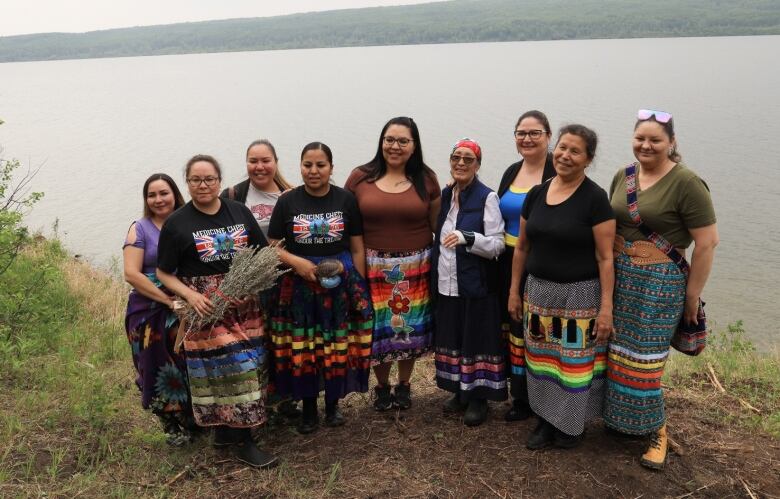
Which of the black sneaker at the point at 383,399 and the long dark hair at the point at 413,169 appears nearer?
the long dark hair at the point at 413,169

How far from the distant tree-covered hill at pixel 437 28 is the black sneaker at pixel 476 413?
262ft

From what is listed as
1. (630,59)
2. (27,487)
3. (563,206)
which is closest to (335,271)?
(563,206)

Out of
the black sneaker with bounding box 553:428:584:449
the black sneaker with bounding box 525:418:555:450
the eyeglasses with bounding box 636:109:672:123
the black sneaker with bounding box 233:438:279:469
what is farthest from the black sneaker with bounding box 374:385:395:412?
the eyeglasses with bounding box 636:109:672:123

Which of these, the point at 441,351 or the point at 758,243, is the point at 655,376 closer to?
the point at 441,351

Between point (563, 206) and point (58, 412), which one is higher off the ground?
point (563, 206)

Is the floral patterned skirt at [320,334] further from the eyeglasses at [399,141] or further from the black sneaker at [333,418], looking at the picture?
the eyeglasses at [399,141]

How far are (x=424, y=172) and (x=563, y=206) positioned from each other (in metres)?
1.06

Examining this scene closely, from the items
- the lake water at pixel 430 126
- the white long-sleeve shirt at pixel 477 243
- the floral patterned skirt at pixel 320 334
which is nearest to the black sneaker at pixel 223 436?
the floral patterned skirt at pixel 320 334

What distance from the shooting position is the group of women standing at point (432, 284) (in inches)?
152

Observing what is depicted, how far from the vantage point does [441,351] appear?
4613 millimetres

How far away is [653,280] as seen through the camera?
12.5 feet

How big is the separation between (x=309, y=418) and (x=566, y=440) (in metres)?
1.71

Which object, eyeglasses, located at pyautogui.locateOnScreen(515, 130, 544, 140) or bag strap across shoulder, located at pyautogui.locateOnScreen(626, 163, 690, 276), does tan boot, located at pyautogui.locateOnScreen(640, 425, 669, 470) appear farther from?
eyeglasses, located at pyautogui.locateOnScreen(515, 130, 544, 140)

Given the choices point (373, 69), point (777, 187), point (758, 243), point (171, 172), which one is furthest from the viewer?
point (373, 69)
